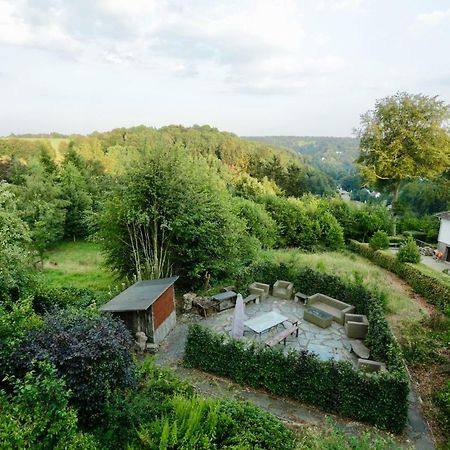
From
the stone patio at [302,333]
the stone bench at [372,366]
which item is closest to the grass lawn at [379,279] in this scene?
the stone patio at [302,333]

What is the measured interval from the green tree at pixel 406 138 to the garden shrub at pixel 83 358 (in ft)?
95.0

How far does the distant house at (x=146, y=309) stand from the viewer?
36.4ft

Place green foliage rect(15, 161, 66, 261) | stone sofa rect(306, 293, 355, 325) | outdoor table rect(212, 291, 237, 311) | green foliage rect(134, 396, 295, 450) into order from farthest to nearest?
green foliage rect(15, 161, 66, 261) < outdoor table rect(212, 291, 237, 311) < stone sofa rect(306, 293, 355, 325) < green foliage rect(134, 396, 295, 450)

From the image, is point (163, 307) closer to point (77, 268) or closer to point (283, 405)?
point (283, 405)

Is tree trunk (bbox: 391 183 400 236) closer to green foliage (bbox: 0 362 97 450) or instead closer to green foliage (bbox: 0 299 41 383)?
green foliage (bbox: 0 299 41 383)

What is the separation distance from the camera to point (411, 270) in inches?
755

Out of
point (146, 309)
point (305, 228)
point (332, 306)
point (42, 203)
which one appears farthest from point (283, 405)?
point (42, 203)

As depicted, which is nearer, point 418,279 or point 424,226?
point 418,279

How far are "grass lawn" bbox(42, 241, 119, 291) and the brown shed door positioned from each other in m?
4.27

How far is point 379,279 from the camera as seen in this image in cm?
1934

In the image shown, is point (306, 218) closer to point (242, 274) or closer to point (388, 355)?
point (242, 274)

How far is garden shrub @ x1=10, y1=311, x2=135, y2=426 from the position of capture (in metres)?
6.32

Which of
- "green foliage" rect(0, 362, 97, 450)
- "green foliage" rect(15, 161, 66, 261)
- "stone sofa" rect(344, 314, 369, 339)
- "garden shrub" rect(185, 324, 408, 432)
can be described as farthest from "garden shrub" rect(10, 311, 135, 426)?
"green foliage" rect(15, 161, 66, 261)

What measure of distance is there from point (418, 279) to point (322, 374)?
12399 mm
